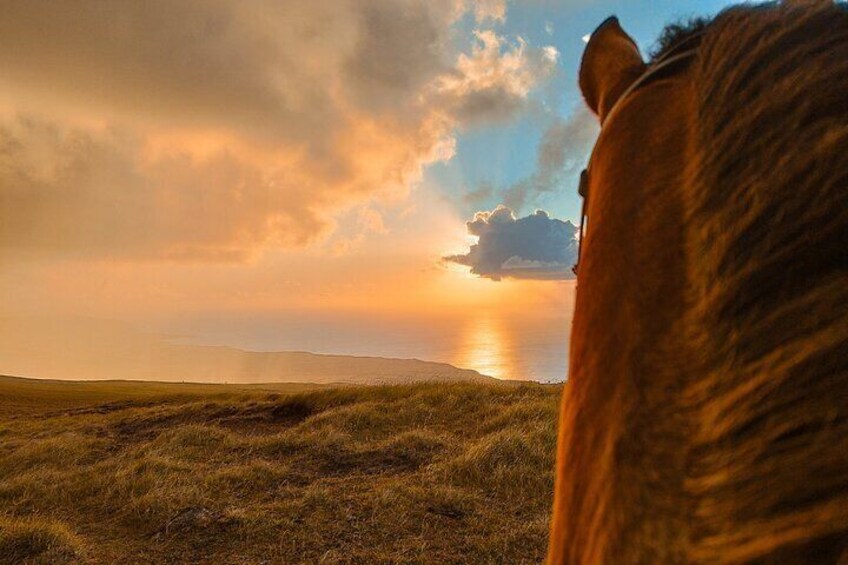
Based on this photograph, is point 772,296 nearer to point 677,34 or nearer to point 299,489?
point 677,34

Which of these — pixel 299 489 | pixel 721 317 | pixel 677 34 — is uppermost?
pixel 677 34

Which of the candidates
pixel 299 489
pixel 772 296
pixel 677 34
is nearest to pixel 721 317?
pixel 772 296

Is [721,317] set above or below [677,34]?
below

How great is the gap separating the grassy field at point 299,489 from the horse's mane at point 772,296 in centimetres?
411

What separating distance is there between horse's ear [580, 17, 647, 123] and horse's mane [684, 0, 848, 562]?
11.1 inches

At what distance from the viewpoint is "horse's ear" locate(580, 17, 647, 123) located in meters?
0.96

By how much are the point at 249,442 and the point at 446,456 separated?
334 cm

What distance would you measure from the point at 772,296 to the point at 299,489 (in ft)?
19.2

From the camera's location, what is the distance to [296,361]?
455ft

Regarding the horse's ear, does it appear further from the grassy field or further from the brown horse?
the grassy field

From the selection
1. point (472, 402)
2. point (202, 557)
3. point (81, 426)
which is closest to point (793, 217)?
point (202, 557)

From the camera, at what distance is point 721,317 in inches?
22.5

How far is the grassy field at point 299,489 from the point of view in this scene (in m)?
4.25

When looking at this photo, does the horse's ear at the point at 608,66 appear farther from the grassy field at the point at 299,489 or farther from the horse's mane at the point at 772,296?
the grassy field at the point at 299,489
